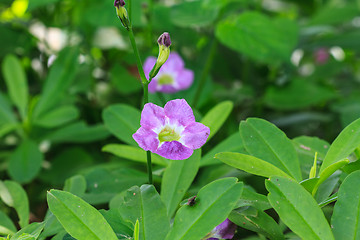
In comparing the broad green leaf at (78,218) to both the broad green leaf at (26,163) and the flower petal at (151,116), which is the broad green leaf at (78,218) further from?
the broad green leaf at (26,163)

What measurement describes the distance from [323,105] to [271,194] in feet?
3.34

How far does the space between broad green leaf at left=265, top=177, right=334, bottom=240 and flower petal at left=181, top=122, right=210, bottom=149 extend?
116 mm

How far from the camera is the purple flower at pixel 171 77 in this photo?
119 cm

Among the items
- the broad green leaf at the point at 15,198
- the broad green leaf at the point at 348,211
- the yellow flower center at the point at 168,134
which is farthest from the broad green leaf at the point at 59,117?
the broad green leaf at the point at 348,211

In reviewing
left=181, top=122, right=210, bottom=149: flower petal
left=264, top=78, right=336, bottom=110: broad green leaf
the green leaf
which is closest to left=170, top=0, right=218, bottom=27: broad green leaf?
the green leaf

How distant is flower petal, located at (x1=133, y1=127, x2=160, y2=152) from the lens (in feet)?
1.97

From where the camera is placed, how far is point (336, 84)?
1.56 meters

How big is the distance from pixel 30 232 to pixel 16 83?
2.19 feet

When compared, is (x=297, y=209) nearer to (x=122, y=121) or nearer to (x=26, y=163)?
(x=122, y=121)

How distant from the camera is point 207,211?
1.81 ft

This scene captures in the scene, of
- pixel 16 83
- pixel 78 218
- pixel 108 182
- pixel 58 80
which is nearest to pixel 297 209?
pixel 78 218

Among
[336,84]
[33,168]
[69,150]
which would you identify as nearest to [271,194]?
[33,168]

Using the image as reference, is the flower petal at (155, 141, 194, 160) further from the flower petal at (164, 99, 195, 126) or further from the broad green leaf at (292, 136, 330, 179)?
the broad green leaf at (292, 136, 330, 179)

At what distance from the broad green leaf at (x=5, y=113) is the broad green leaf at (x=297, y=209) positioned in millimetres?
799
